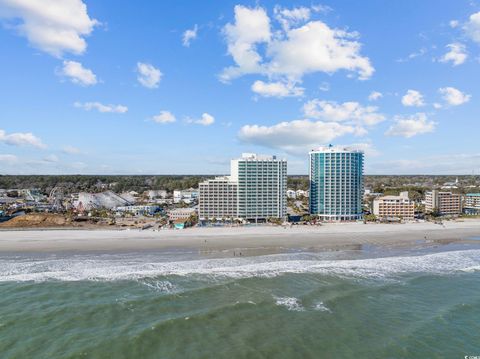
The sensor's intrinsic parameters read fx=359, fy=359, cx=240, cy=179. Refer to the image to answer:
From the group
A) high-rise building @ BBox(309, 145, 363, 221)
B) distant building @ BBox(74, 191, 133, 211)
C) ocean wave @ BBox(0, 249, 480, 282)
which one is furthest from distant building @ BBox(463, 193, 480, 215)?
distant building @ BBox(74, 191, 133, 211)

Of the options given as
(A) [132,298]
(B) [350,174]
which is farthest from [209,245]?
(B) [350,174]

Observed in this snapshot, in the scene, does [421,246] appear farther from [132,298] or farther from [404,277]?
[132,298]

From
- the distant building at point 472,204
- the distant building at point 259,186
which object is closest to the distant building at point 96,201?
the distant building at point 259,186

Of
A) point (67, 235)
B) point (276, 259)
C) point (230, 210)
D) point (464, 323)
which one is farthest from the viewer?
point (230, 210)

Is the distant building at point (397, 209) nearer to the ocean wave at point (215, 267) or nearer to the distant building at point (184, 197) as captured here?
the ocean wave at point (215, 267)

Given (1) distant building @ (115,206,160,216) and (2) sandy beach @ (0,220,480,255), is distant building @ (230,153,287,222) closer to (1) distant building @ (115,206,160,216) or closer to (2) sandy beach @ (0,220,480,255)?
(2) sandy beach @ (0,220,480,255)

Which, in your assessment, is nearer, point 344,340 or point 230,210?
point 344,340

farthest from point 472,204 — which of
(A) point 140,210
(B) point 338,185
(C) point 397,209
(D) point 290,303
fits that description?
(D) point 290,303
